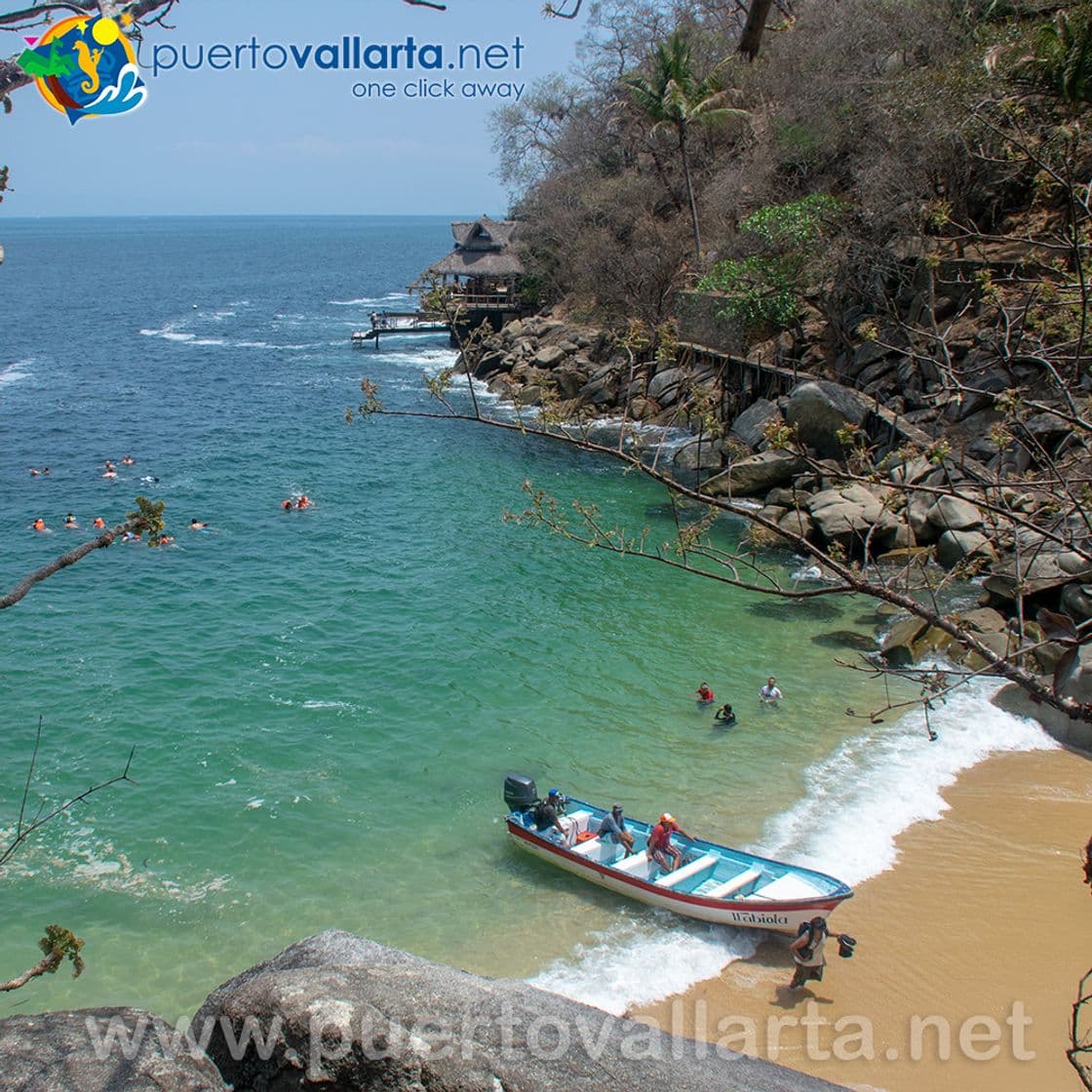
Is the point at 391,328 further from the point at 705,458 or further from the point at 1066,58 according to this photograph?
the point at 1066,58

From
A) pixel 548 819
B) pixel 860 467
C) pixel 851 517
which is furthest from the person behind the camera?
pixel 851 517

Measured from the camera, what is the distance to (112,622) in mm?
23156

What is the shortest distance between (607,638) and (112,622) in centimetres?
1184

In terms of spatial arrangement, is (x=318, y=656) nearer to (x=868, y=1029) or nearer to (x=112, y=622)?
(x=112, y=622)

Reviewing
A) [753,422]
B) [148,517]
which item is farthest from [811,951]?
[753,422]

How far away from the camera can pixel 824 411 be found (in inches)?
1152

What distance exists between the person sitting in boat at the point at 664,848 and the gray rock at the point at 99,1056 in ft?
31.5

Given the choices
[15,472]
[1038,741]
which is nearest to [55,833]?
[1038,741]

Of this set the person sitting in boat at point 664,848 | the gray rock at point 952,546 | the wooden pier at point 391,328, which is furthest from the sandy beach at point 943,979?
the wooden pier at point 391,328

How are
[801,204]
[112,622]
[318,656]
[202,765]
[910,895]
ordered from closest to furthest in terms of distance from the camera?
1. [910,895]
2. [202,765]
3. [318,656]
4. [112,622]
5. [801,204]

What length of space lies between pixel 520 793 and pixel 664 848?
257 cm

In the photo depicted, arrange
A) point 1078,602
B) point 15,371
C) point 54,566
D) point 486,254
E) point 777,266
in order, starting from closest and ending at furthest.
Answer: point 54,566 → point 1078,602 → point 777,266 → point 15,371 → point 486,254

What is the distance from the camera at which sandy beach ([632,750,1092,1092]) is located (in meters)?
11.6

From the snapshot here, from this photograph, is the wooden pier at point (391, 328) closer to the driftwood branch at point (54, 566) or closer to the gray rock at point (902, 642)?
the gray rock at point (902, 642)
